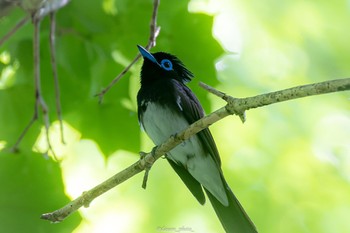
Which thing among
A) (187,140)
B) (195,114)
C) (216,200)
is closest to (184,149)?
(187,140)

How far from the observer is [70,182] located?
3.78 m

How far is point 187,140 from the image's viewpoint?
3.37 metres

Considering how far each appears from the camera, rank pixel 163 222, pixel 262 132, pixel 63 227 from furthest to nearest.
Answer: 1. pixel 262 132
2. pixel 163 222
3. pixel 63 227

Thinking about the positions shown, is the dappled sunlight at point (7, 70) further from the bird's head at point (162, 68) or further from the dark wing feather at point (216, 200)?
the dark wing feather at point (216, 200)

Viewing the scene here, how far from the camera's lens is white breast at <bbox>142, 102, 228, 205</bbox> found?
10.8 feet

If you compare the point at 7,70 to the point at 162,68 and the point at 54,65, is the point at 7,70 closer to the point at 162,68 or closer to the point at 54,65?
the point at 54,65

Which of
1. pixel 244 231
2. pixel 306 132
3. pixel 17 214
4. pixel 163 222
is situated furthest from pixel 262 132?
pixel 17 214

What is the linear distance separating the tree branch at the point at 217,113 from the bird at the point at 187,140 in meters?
0.59

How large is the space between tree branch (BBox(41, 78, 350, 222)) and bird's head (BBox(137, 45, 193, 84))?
2.92 feet

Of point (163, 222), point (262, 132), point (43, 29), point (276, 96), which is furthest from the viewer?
point (262, 132)

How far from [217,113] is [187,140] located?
45.2 inches

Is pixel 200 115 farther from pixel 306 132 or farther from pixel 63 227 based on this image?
pixel 306 132

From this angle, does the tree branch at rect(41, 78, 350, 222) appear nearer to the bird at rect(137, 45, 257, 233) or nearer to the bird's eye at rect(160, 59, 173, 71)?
the bird at rect(137, 45, 257, 233)

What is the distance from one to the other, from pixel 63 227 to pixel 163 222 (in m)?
1.11
